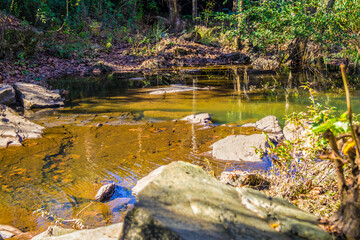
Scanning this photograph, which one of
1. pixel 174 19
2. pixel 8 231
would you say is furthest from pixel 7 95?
pixel 174 19

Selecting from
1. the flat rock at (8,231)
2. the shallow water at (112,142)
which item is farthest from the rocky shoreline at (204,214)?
the shallow water at (112,142)

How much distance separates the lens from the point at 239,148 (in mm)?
4738

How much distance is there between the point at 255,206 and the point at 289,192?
1318 mm

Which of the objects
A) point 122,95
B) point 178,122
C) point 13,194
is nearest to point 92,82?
point 122,95

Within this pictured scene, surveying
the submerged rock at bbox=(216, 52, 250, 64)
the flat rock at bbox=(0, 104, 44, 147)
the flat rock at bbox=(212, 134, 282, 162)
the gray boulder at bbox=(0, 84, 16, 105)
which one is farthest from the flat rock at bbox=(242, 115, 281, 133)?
the submerged rock at bbox=(216, 52, 250, 64)

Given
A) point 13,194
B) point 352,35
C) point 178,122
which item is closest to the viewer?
point 13,194

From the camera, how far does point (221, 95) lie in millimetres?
9562

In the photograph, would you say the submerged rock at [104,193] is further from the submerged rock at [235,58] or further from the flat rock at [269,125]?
the submerged rock at [235,58]

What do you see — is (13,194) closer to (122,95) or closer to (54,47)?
(122,95)

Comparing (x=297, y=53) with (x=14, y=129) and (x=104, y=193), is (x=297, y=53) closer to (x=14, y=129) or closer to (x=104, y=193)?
(x=14, y=129)

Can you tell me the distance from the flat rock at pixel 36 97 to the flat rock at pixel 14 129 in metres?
1.73

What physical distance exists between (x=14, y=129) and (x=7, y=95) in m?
2.70

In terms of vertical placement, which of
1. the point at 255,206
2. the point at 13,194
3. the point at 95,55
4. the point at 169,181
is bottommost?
the point at 13,194

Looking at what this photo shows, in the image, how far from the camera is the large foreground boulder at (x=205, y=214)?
1.42m
